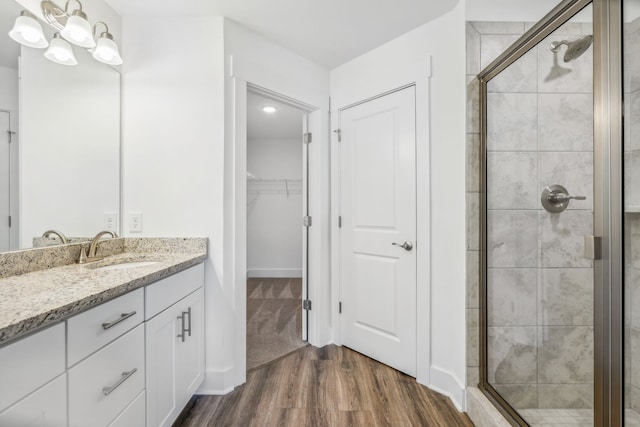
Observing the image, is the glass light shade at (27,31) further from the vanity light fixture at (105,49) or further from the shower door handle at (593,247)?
the shower door handle at (593,247)

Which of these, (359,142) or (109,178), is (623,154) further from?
(109,178)

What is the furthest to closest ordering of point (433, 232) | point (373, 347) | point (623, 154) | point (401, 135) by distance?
1. point (373, 347)
2. point (401, 135)
3. point (433, 232)
4. point (623, 154)

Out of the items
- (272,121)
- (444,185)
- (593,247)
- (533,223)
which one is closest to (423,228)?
(444,185)

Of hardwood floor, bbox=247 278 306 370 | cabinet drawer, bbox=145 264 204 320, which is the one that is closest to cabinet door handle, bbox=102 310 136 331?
cabinet drawer, bbox=145 264 204 320

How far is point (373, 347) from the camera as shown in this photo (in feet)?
7.09

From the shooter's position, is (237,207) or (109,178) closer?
(109,178)

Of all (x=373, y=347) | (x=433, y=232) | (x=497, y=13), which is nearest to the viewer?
(x=497, y=13)

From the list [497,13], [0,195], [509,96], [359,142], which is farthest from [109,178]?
[497,13]

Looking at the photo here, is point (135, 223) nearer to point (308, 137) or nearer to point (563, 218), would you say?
point (308, 137)

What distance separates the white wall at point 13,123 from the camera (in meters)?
1.21

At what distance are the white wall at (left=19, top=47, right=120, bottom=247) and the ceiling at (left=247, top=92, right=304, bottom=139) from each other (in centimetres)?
160

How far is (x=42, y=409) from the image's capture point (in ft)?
2.47

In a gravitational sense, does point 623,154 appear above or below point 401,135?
below

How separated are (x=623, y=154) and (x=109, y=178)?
235cm
